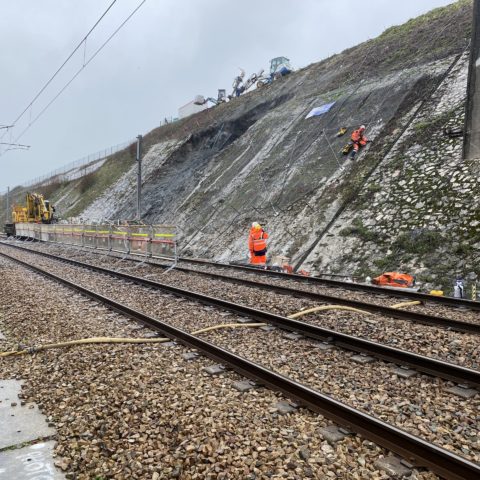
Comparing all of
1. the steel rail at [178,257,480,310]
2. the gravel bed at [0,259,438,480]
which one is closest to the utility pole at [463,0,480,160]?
the steel rail at [178,257,480,310]

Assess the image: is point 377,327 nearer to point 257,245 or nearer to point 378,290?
point 378,290

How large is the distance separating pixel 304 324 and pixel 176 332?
81.7 inches

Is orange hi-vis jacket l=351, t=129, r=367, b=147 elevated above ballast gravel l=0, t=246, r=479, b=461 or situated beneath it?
elevated above

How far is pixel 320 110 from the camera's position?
967 inches

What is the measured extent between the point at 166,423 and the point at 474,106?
538 inches

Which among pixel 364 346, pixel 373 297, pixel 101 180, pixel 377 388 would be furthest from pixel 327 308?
pixel 101 180

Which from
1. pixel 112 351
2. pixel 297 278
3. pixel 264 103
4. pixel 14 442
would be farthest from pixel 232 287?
pixel 264 103

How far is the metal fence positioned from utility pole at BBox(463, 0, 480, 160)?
987 cm

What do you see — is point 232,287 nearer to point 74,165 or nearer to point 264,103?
point 264,103

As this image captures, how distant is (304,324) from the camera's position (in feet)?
22.3

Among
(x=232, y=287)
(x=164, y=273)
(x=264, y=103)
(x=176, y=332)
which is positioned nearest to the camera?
(x=176, y=332)

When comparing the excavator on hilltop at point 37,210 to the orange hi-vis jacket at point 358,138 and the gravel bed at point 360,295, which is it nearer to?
the gravel bed at point 360,295

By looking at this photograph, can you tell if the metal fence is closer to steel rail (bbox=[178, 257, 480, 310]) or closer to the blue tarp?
steel rail (bbox=[178, 257, 480, 310])

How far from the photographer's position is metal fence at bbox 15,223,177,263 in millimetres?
15240
